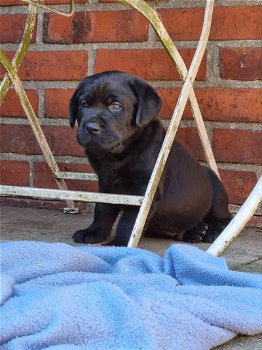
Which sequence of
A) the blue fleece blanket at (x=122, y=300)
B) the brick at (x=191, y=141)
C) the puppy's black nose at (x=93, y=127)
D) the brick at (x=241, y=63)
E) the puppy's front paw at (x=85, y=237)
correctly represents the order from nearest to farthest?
1. the blue fleece blanket at (x=122, y=300)
2. the puppy's black nose at (x=93, y=127)
3. the puppy's front paw at (x=85, y=237)
4. the brick at (x=241, y=63)
5. the brick at (x=191, y=141)

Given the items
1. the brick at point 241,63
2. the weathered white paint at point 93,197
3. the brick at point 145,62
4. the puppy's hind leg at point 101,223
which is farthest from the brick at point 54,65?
the weathered white paint at point 93,197

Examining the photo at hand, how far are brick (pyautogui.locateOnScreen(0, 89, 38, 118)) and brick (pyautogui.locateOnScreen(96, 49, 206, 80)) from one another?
0.34 meters

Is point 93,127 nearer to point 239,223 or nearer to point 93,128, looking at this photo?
point 93,128

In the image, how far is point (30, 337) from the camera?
1.25 metres

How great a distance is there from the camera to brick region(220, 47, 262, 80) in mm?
2711

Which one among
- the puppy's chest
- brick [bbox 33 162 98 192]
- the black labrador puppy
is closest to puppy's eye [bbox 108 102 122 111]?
the black labrador puppy

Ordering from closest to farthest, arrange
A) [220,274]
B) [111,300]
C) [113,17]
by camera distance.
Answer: [111,300] < [220,274] < [113,17]

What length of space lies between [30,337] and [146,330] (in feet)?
0.62

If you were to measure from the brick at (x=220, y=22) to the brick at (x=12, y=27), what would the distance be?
620mm

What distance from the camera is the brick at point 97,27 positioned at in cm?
290

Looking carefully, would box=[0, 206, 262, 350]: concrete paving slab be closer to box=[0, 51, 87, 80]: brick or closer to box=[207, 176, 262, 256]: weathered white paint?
box=[207, 176, 262, 256]: weathered white paint

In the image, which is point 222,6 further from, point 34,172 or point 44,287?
point 44,287

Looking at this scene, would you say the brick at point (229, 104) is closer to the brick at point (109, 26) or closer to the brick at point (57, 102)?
the brick at point (109, 26)

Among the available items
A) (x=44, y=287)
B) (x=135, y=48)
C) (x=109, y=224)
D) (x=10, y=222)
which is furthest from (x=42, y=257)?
(x=135, y=48)
